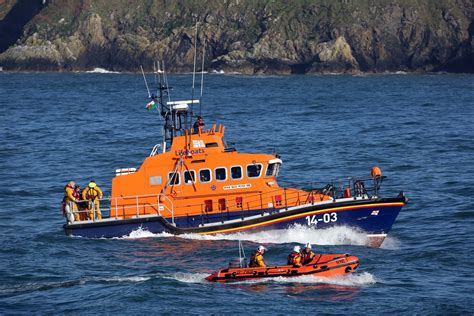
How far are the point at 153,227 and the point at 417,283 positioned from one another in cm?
999

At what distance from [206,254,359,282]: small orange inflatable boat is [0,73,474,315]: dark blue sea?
22 centimetres

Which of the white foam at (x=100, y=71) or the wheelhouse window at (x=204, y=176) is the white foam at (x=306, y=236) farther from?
the white foam at (x=100, y=71)

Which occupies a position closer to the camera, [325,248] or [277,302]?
[277,302]

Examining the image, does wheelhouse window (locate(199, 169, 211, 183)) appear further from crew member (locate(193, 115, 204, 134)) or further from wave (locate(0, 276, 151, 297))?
wave (locate(0, 276, 151, 297))

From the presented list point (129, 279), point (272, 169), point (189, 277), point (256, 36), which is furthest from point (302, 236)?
point (256, 36)

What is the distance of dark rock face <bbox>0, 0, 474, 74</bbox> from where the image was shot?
433 feet

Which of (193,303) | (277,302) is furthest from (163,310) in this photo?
(277,302)

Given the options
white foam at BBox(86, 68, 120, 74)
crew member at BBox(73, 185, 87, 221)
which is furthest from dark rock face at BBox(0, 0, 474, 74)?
crew member at BBox(73, 185, 87, 221)

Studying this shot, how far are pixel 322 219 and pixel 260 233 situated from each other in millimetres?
2197

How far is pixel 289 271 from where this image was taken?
27.7 metres

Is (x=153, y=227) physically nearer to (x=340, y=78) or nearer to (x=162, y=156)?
(x=162, y=156)

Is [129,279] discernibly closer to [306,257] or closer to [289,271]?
[289,271]

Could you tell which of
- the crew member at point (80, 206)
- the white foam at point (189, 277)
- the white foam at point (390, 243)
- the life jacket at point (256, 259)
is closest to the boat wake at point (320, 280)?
the white foam at point (189, 277)

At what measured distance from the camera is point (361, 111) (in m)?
77.5
